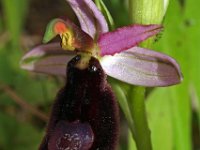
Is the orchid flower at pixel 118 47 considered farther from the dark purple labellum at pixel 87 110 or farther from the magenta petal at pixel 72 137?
the magenta petal at pixel 72 137

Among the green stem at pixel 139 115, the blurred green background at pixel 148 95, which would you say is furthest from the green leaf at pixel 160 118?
the green stem at pixel 139 115

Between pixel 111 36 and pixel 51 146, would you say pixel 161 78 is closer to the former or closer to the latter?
pixel 111 36

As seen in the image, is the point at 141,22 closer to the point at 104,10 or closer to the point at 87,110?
the point at 104,10

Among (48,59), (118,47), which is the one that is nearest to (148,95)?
(48,59)

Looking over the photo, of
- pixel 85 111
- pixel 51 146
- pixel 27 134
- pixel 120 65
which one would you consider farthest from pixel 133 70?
pixel 27 134

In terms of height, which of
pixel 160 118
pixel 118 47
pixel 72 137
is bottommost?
pixel 160 118

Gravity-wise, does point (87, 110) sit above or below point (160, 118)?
above

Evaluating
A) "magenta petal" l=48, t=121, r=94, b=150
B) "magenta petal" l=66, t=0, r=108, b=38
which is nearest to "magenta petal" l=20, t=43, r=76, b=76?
"magenta petal" l=66, t=0, r=108, b=38
